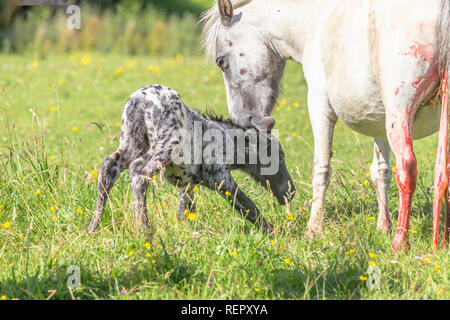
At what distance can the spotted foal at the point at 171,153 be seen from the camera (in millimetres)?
4160

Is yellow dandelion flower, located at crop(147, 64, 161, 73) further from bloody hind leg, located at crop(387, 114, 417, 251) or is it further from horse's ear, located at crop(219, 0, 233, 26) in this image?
bloody hind leg, located at crop(387, 114, 417, 251)

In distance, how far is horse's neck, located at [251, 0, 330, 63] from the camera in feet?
16.7

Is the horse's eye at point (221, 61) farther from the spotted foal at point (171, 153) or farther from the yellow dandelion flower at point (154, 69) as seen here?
the yellow dandelion flower at point (154, 69)

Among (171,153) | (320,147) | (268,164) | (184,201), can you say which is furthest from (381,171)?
(171,153)

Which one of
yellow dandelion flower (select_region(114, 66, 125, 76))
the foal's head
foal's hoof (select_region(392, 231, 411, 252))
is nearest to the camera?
foal's hoof (select_region(392, 231, 411, 252))

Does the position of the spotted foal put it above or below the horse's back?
below

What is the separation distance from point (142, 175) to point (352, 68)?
156 cm

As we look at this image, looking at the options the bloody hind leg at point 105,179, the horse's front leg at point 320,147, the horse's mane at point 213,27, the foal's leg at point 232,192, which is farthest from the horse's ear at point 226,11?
the bloody hind leg at point 105,179

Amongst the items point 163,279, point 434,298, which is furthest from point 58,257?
point 434,298


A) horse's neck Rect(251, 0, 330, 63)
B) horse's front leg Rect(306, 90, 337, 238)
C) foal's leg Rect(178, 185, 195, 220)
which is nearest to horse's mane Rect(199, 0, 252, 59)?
horse's neck Rect(251, 0, 330, 63)

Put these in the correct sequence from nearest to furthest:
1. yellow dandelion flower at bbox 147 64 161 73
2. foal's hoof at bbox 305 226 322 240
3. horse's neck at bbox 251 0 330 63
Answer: foal's hoof at bbox 305 226 322 240 → horse's neck at bbox 251 0 330 63 → yellow dandelion flower at bbox 147 64 161 73

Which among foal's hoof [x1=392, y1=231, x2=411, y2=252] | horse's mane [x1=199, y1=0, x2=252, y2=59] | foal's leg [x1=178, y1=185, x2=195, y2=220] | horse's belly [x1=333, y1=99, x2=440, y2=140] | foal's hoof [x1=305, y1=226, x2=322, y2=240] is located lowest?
foal's hoof [x1=305, y1=226, x2=322, y2=240]
